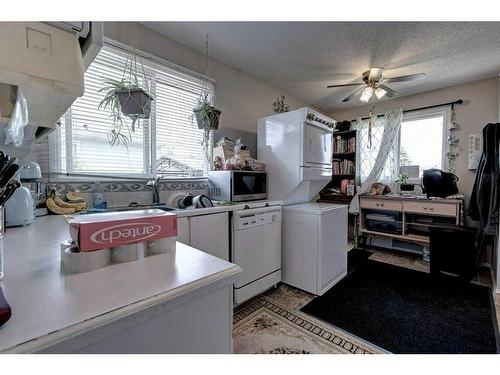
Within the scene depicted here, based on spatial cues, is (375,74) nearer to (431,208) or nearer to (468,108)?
(468,108)

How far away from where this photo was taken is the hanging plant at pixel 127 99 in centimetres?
161

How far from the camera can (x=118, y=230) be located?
0.68 m

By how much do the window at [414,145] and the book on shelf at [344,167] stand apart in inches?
8.2

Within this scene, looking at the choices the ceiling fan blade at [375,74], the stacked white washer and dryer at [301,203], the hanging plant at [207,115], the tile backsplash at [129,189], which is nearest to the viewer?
the tile backsplash at [129,189]

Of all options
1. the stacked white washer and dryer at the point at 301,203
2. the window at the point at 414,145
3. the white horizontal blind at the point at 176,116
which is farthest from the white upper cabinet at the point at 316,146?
the window at the point at 414,145

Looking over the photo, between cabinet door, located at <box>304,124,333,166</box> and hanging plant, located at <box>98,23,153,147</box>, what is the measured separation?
153 centimetres

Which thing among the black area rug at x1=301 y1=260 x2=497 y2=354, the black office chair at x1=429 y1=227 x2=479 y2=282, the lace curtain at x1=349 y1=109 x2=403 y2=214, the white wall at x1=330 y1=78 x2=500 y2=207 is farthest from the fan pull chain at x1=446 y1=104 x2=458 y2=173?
the black area rug at x1=301 y1=260 x2=497 y2=354

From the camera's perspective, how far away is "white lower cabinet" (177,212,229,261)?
1.66 metres

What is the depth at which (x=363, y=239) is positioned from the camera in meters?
Result: 3.86

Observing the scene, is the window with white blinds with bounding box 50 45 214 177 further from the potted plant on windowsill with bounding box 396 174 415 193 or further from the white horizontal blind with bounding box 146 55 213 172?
the potted plant on windowsill with bounding box 396 174 415 193

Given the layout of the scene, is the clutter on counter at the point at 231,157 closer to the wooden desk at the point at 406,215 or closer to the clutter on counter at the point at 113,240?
the clutter on counter at the point at 113,240

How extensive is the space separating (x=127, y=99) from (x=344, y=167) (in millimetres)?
3418
